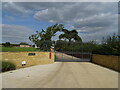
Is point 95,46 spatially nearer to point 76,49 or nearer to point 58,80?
point 76,49

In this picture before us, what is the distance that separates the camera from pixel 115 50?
12883mm

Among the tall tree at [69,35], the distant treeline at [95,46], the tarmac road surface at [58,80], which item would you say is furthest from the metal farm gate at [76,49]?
the tall tree at [69,35]

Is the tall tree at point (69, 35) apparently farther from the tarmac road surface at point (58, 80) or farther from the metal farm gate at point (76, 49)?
the tarmac road surface at point (58, 80)

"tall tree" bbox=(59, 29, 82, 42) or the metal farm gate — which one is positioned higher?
"tall tree" bbox=(59, 29, 82, 42)

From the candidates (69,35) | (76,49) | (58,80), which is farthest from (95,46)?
(69,35)

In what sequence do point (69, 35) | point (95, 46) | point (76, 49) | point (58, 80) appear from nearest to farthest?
point (58, 80)
point (95, 46)
point (76, 49)
point (69, 35)

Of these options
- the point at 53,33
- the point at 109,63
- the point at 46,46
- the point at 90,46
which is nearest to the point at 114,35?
the point at 109,63

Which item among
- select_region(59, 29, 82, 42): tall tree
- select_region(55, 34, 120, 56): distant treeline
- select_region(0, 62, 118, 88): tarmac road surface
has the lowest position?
select_region(0, 62, 118, 88): tarmac road surface

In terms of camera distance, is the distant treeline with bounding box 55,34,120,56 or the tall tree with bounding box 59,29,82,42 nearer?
the distant treeline with bounding box 55,34,120,56

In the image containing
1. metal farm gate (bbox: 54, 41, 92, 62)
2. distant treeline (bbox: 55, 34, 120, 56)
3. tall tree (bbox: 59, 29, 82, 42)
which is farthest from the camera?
tall tree (bbox: 59, 29, 82, 42)

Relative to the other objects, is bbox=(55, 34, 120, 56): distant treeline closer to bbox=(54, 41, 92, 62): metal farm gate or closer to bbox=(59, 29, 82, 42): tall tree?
bbox=(54, 41, 92, 62): metal farm gate

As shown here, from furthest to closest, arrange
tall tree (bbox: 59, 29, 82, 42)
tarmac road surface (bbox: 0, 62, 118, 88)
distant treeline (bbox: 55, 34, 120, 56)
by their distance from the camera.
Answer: tall tree (bbox: 59, 29, 82, 42) → distant treeline (bbox: 55, 34, 120, 56) → tarmac road surface (bbox: 0, 62, 118, 88)

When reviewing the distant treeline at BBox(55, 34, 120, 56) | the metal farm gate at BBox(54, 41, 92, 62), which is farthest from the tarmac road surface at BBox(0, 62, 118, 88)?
the metal farm gate at BBox(54, 41, 92, 62)

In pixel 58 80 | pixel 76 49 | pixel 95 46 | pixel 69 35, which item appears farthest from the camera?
pixel 69 35
